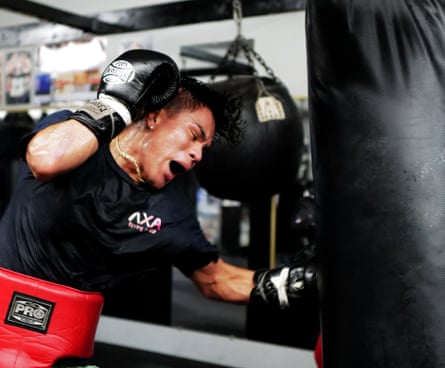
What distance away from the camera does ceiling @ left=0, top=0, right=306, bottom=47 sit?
9.25 ft

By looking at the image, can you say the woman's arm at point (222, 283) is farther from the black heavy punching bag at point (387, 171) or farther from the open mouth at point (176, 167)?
the black heavy punching bag at point (387, 171)

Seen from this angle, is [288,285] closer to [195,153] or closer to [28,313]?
[195,153]

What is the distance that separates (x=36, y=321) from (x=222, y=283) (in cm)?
66

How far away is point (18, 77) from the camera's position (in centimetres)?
489

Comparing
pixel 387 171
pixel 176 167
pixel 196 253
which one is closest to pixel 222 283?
pixel 196 253

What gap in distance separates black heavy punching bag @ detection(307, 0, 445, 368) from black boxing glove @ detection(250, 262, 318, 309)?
0.85 meters

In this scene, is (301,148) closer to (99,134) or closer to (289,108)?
(289,108)

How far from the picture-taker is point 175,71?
59.6 inches

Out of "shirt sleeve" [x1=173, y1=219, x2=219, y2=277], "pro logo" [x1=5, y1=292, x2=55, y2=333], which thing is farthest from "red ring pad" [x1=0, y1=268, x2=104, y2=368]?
"shirt sleeve" [x1=173, y1=219, x2=219, y2=277]

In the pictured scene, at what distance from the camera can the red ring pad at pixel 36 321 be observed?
1589 millimetres

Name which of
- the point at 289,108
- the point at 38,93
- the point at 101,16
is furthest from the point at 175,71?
the point at 38,93

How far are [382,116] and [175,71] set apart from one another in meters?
0.70

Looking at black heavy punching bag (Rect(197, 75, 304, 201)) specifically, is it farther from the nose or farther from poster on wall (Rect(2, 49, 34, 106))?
poster on wall (Rect(2, 49, 34, 106))

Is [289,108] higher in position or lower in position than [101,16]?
lower
